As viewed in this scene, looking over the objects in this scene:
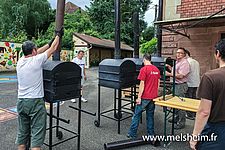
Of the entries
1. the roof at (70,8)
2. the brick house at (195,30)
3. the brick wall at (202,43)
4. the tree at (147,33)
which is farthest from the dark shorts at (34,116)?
the roof at (70,8)

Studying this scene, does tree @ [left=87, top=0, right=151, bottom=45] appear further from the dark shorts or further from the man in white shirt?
the dark shorts

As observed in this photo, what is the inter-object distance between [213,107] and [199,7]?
222 inches

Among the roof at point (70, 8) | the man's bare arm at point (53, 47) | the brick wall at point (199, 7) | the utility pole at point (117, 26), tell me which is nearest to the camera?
the man's bare arm at point (53, 47)

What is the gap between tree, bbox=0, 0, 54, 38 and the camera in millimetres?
27500

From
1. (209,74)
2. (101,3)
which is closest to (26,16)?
(101,3)

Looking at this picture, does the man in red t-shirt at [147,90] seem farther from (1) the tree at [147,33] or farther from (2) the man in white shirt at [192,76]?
(1) the tree at [147,33]

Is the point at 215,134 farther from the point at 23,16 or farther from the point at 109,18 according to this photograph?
the point at 23,16

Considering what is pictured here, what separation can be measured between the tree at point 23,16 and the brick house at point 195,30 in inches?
943

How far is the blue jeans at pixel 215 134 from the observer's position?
2080 mm

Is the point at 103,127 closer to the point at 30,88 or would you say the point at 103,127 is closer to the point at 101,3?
the point at 30,88

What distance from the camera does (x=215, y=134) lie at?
2.11 m

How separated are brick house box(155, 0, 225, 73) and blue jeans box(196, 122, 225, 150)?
14.6 feet

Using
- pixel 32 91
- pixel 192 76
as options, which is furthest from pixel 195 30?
pixel 32 91

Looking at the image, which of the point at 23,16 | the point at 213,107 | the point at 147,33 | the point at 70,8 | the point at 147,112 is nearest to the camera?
the point at 213,107
